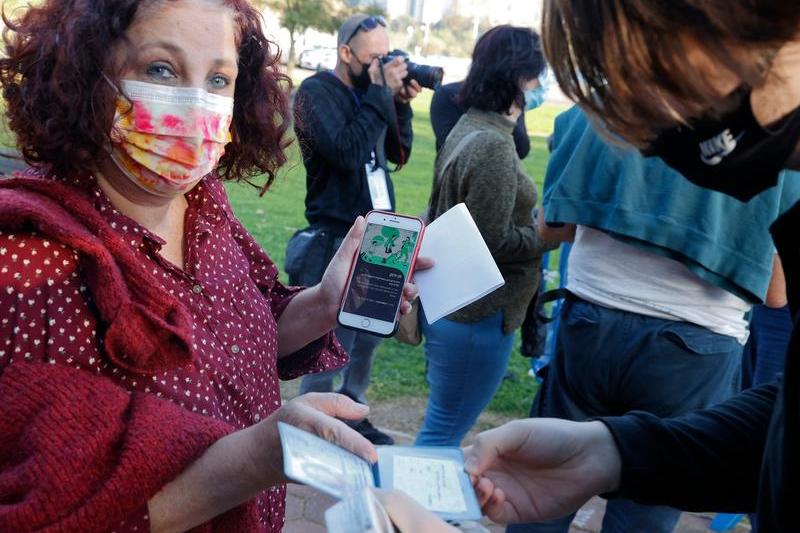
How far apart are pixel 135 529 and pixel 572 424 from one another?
939 mm

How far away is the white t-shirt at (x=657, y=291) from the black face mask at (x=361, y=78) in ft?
6.57

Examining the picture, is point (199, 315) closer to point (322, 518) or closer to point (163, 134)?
point (163, 134)

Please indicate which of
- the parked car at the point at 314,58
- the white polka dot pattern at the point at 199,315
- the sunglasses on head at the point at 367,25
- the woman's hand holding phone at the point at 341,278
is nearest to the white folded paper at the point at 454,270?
the woman's hand holding phone at the point at 341,278

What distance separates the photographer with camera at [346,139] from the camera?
386 centimetres

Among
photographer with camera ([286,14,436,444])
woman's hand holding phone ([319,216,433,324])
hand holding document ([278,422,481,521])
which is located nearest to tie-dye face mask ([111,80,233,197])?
woman's hand holding phone ([319,216,433,324])

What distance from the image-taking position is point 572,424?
1769 millimetres

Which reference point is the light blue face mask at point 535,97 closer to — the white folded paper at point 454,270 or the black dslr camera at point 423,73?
the black dslr camera at point 423,73

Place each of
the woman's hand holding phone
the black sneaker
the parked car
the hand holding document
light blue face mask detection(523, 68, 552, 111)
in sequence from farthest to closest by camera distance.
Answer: the parked car, the black sneaker, light blue face mask detection(523, 68, 552, 111), the woman's hand holding phone, the hand holding document

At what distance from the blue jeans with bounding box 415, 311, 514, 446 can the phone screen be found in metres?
1.18

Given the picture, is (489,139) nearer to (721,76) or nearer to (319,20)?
(721,76)

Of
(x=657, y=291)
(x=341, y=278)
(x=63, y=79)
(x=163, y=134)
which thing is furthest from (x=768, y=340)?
(x=63, y=79)

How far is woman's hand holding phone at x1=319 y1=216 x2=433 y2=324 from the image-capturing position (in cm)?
206

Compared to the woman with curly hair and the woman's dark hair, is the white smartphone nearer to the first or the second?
the woman with curly hair

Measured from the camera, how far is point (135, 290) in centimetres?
149
